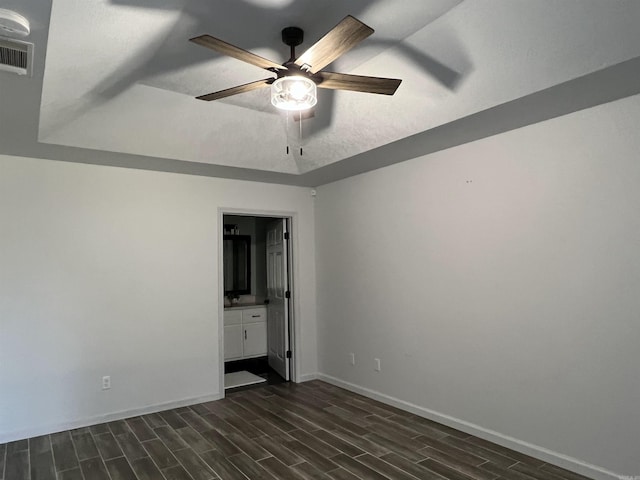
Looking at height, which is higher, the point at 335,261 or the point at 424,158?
the point at 424,158

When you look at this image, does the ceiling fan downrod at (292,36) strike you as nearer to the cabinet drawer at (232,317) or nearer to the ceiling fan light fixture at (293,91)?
the ceiling fan light fixture at (293,91)

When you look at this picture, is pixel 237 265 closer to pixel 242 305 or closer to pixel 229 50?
pixel 242 305

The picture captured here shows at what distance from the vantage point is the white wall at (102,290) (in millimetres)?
3670

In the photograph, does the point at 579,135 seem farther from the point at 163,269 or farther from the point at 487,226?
the point at 163,269

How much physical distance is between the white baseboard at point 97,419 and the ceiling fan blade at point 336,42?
3.71m

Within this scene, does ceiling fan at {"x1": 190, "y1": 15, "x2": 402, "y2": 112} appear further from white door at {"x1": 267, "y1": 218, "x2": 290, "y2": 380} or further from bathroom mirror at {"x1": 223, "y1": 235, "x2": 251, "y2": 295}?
bathroom mirror at {"x1": 223, "y1": 235, "x2": 251, "y2": 295}

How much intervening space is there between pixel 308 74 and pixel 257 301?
481cm

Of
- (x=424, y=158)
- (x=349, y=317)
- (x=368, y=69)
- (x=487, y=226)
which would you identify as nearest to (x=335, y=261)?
(x=349, y=317)

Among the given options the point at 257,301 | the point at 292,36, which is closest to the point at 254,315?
the point at 257,301

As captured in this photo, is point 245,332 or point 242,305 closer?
point 245,332

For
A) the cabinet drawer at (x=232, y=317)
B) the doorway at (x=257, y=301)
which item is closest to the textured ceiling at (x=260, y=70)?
the doorway at (x=257, y=301)

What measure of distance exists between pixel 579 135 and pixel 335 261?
2969 mm

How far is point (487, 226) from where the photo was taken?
11.1 feet

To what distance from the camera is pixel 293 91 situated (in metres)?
2.23
